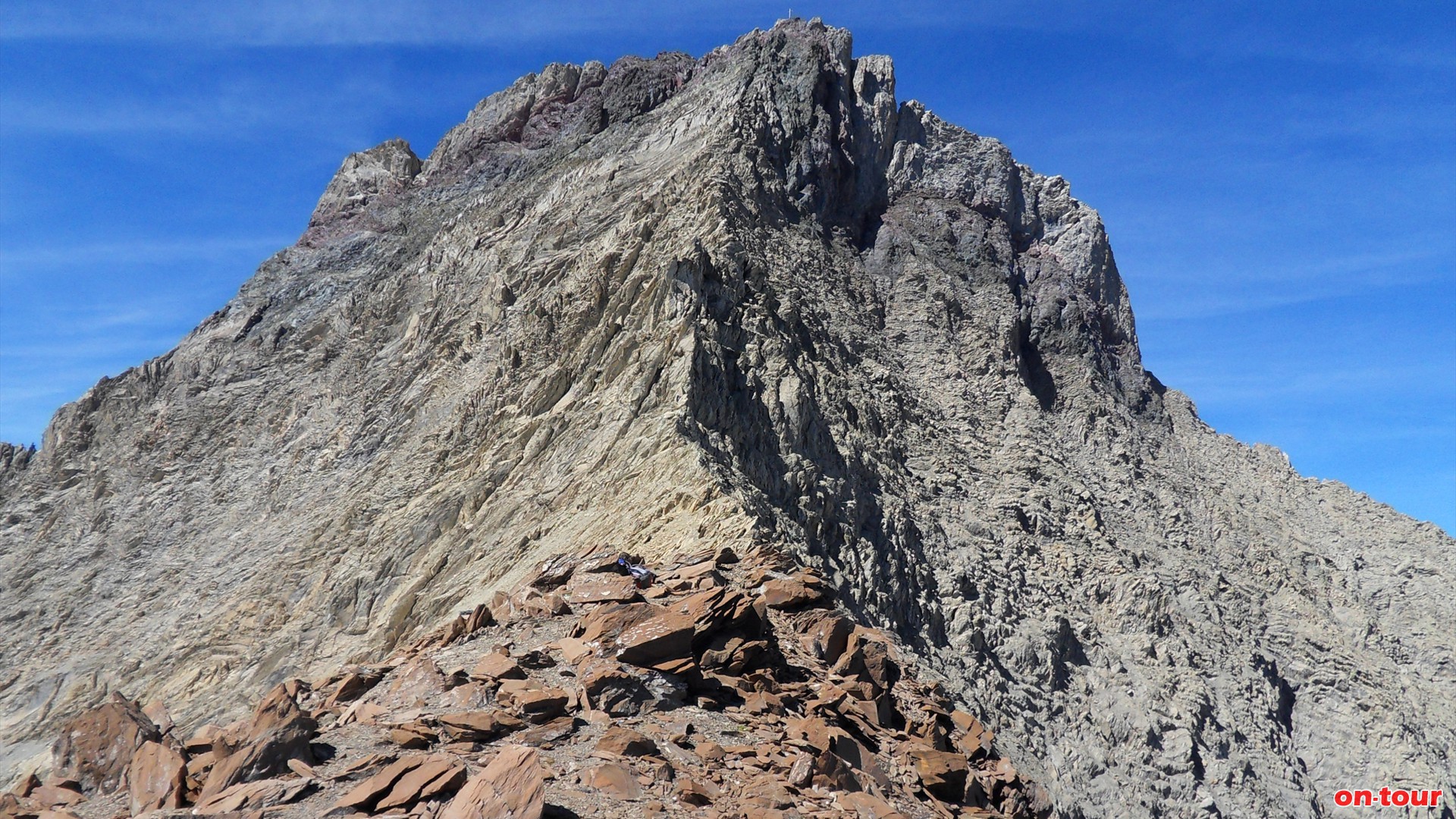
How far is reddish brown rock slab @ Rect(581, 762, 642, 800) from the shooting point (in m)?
9.45

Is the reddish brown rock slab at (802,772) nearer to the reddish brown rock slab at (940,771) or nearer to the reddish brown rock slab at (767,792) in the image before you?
the reddish brown rock slab at (767,792)

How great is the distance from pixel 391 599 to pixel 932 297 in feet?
86.1

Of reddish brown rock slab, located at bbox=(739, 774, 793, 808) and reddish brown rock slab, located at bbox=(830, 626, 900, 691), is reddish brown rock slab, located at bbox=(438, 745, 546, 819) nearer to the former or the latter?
reddish brown rock slab, located at bbox=(739, 774, 793, 808)

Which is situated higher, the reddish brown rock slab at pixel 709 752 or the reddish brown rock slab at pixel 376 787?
the reddish brown rock slab at pixel 709 752

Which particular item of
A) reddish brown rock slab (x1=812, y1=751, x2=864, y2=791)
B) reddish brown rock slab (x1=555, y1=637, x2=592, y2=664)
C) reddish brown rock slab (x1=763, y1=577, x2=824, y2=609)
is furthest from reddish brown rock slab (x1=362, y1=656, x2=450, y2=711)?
reddish brown rock slab (x1=763, y1=577, x2=824, y2=609)

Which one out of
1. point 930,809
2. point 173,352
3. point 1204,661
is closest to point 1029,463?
point 1204,661

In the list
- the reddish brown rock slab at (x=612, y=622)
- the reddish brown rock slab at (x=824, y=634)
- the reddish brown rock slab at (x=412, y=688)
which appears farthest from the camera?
the reddish brown rock slab at (x=824, y=634)

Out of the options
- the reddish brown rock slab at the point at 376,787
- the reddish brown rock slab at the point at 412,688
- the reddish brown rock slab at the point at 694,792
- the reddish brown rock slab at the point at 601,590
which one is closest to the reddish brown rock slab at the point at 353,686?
the reddish brown rock slab at the point at 412,688

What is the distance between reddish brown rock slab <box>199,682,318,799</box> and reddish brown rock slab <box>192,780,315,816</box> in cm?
17

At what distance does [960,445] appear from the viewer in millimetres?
37844

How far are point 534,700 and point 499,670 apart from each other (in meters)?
1.11

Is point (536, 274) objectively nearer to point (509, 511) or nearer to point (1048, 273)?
point (509, 511)

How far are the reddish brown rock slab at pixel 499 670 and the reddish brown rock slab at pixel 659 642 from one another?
3.82ft

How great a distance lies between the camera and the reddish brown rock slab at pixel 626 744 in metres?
10.3
